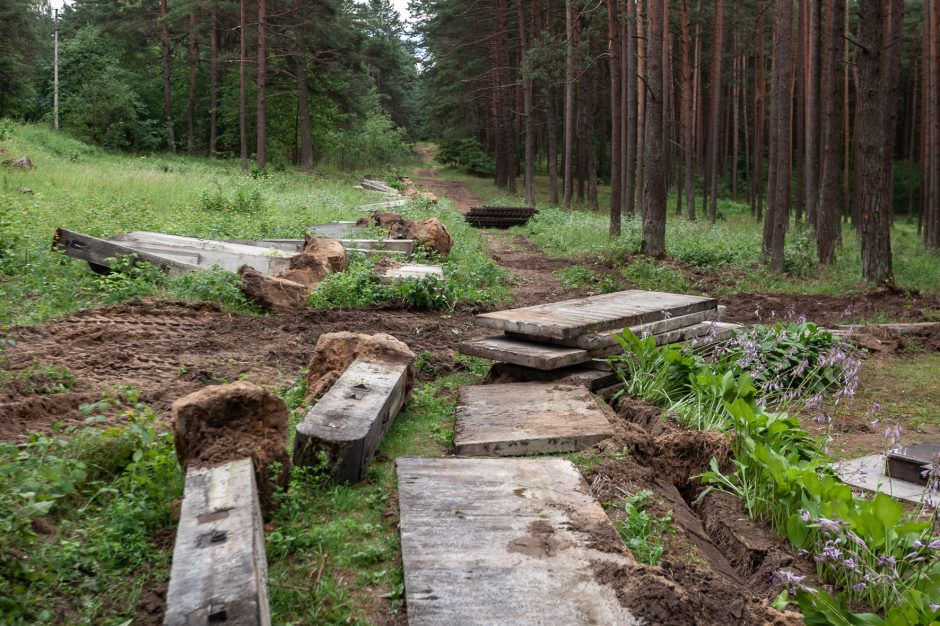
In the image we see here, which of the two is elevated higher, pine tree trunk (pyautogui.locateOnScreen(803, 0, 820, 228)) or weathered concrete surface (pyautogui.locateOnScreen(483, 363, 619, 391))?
pine tree trunk (pyautogui.locateOnScreen(803, 0, 820, 228))

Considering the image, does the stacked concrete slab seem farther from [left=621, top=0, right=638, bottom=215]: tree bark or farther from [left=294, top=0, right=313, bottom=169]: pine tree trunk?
[left=294, top=0, right=313, bottom=169]: pine tree trunk

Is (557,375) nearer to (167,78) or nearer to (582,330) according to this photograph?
(582,330)

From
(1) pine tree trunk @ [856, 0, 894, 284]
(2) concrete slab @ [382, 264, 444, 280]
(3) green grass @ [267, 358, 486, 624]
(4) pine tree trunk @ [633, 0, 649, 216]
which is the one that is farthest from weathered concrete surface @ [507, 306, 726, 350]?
(4) pine tree trunk @ [633, 0, 649, 216]

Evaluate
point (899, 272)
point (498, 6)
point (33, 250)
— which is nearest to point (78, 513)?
point (33, 250)

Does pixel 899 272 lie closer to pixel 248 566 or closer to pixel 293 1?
pixel 248 566

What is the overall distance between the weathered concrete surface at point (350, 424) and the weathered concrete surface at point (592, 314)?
159 cm

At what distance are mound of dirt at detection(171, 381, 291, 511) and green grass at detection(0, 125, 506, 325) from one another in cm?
431

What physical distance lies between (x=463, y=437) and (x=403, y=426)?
2.06 feet

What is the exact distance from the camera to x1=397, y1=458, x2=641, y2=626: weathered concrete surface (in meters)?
2.94

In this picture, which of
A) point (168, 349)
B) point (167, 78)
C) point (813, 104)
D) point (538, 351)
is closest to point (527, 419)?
point (538, 351)

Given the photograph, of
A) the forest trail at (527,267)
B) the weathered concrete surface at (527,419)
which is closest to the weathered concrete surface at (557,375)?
the weathered concrete surface at (527,419)

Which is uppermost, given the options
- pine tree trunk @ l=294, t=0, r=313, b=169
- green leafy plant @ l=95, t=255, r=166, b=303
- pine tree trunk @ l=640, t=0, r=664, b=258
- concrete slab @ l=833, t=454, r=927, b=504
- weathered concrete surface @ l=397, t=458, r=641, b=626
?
pine tree trunk @ l=294, t=0, r=313, b=169

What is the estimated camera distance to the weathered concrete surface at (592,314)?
643cm

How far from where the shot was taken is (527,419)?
5.38 metres
